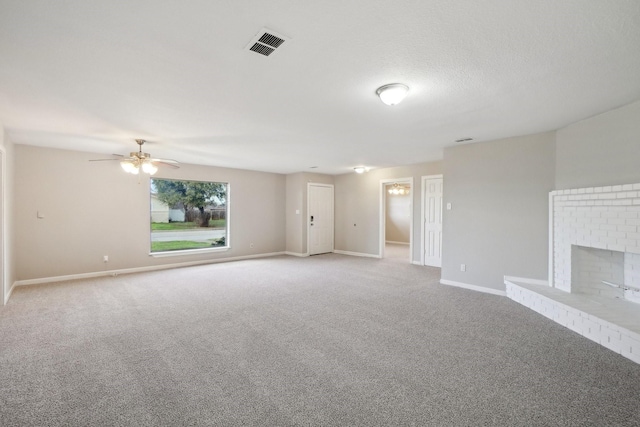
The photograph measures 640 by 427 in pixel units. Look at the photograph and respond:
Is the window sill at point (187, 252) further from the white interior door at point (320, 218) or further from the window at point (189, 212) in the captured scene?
the white interior door at point (320, 218)

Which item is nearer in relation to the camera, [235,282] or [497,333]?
[497,333]

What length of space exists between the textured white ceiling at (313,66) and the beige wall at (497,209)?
449 mm

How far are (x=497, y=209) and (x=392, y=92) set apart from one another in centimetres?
303

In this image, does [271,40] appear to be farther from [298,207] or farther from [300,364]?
[298,207]

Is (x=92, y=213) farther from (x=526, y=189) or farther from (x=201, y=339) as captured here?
(x=526, y=189)

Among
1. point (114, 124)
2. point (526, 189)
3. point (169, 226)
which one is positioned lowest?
point (169, 226)

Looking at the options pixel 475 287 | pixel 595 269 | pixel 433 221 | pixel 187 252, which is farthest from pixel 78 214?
pixel 595 269

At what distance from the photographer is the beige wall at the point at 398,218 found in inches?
431

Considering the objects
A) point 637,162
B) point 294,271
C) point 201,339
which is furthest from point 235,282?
point 637,162

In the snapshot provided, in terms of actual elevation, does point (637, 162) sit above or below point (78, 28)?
below

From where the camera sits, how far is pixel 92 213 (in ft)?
18.3

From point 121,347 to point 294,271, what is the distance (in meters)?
3.70

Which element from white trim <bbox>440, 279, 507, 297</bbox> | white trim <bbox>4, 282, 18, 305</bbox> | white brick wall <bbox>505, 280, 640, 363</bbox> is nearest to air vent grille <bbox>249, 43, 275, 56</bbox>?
white brick wall <bbox>505, 280, 640, 363</bbox>

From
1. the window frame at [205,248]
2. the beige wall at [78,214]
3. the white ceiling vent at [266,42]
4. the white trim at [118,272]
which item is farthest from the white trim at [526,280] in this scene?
the beige wall at [78,214]
